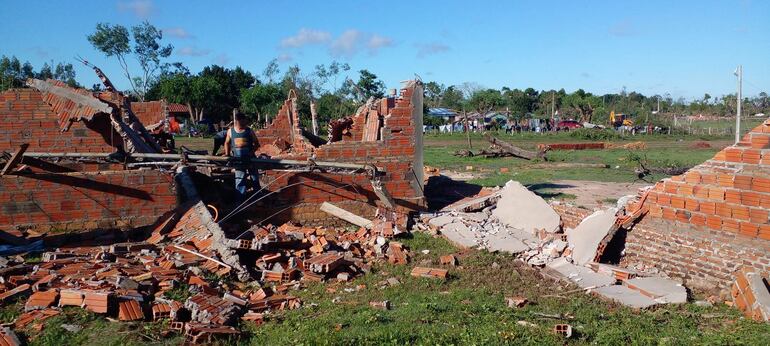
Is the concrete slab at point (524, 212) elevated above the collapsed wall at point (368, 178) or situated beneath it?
situated beneath

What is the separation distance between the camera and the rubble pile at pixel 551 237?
6526 mm

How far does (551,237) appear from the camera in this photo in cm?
861

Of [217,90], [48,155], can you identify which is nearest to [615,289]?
[48,155]

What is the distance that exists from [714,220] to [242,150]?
667 centimetres

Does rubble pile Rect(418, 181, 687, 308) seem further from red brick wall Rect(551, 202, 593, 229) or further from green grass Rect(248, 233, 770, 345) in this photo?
green grass Rect(248, 233, 770, 345)

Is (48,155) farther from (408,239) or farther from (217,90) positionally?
(217,90)

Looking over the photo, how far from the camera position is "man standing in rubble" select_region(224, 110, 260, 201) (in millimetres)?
9039

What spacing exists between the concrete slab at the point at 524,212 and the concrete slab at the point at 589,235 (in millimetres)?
933

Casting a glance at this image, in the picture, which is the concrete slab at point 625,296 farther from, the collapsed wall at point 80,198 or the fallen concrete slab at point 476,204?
the collapsed wall at point 80,198

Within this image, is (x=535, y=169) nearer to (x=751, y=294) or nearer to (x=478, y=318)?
→ (x=751, y=294)

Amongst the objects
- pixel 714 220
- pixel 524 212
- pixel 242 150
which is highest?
pixel 242 150

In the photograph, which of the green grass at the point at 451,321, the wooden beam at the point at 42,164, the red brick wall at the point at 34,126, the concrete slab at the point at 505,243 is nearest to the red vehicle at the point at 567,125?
the concrete slab at the point at 505,243

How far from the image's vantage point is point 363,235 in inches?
347

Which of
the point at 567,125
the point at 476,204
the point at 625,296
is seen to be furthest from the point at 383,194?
the point at 567,125
